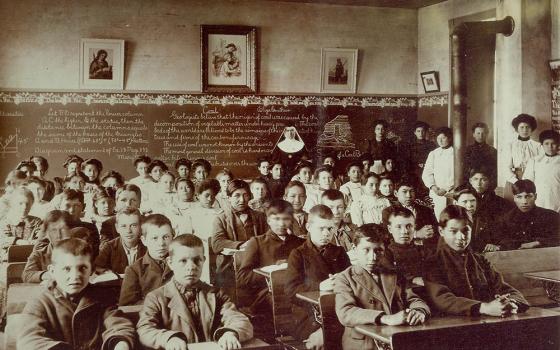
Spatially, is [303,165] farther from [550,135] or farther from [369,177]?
[550,135]

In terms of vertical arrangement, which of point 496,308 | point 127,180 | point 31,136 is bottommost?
point 496,308

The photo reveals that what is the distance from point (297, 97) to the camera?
14.3 ft

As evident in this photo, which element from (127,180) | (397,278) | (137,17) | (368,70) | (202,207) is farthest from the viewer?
(368,70)

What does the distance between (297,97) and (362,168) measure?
77 centimetres

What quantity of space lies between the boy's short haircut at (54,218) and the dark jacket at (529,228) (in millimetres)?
2160

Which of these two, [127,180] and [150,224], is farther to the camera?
[127,180]

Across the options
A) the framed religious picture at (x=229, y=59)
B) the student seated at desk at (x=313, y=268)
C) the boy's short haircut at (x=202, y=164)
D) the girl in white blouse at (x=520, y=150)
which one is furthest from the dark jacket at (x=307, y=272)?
the framed religious picture at (x=229, y=59)

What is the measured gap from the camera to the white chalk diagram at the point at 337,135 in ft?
14.0

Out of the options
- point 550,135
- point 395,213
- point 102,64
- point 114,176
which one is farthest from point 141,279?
point 550,135

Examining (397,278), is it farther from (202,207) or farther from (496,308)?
(202,207)

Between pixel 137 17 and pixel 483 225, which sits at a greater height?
pixel 137 17

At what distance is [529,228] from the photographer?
3.12m

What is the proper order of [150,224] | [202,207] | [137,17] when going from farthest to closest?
1. [137,17]
2. [202,207]
3. [150,224]

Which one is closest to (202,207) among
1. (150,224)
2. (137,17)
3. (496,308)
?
(150,224)
